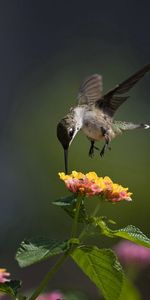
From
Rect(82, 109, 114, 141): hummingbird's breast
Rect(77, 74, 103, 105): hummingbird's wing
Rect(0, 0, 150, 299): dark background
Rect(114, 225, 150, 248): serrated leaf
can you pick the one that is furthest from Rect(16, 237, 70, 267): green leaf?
Rect(0, 0, 150, 299): dark background

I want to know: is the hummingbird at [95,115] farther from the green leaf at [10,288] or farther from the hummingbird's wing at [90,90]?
the green leaf at [10,288]

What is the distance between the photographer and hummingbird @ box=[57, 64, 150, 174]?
7.63ft

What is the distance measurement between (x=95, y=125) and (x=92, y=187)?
0.77m

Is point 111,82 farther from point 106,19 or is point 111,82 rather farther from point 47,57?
point 106,19

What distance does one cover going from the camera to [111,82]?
5988 millimetres

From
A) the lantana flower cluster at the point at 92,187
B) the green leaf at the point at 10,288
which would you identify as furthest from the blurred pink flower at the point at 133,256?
the green leaf at the point at 10,288

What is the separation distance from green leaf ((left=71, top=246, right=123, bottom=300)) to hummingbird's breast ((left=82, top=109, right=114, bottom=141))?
0.82m

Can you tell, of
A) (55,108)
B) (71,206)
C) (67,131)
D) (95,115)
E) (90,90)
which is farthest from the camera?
(55,108)

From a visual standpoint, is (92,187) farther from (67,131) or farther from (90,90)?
(90,90)

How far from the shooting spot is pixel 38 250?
1590 mm

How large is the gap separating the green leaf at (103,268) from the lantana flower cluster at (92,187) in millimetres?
138

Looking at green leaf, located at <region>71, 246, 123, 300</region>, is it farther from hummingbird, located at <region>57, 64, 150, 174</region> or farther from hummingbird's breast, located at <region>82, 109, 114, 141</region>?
hummingbird's breast, located at <region>82, 109, 114, 141</region>

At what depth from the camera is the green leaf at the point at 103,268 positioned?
163 centimetres

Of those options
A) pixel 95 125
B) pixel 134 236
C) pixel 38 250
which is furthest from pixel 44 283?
pixel 95 125
